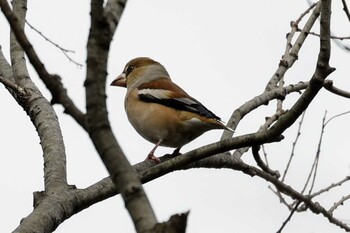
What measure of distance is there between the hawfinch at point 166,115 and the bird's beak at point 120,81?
508 millimetres

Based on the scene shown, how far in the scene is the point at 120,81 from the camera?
6258 mm

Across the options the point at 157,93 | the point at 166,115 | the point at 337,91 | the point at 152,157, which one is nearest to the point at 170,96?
the point at 157,93

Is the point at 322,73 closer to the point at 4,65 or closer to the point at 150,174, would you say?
the point at 150,174

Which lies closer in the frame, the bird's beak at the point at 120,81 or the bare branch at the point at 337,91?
the bare branch at the point at 337,91

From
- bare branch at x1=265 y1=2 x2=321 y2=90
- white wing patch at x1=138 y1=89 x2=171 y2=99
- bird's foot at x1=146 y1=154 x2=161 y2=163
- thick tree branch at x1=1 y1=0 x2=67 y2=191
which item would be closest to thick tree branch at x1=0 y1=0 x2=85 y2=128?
thick tree branch at x1=1 y1=0 x2=67 y2=191

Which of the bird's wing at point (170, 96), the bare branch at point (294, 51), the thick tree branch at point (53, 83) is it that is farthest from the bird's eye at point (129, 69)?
the thick tree branch at point (53, 83)

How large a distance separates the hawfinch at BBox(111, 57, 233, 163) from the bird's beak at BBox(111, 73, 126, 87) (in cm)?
51

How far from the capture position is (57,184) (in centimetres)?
348

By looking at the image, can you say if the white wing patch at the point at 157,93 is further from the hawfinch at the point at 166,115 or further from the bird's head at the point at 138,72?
the bird's head at the point at 138,72

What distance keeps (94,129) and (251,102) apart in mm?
3481

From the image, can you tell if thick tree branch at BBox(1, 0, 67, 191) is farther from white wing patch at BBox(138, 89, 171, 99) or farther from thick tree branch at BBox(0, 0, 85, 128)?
thick tree branch at BBox(0, 0, 85, 128)

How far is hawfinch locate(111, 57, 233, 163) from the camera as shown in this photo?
195 inches

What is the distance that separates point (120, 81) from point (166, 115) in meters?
1.31

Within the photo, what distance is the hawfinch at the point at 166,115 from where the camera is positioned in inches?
195
